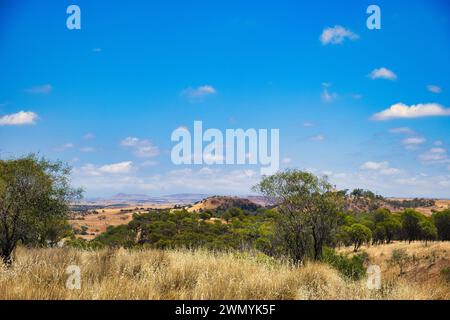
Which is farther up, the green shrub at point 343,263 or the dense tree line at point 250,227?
the dense tree line at point 250,227

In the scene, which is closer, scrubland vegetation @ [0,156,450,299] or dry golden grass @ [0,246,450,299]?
dry golden grass @ [0,246,450,299]

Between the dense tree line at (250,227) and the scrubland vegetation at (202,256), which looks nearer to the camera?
the scrubland vegetation at (202,256)

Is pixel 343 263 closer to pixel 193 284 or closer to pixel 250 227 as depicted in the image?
pixel 193 284

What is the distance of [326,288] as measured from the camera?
28.7ft

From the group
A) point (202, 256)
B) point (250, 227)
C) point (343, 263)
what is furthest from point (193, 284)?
point (250, 227)

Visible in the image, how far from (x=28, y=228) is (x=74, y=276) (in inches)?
723

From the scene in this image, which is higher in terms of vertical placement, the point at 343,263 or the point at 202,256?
the point at 202,256

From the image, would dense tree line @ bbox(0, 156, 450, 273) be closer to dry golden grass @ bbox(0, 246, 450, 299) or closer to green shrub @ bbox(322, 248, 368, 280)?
green shrub @ bbox(322, 248, 368, 280)

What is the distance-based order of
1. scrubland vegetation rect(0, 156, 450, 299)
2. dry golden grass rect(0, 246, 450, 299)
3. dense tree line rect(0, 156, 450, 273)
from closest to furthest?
1. dry golden grass rect(0, 246, 450, 299)
2. scrubland vegetation rect(0, 156, 450, 299)
3. dense tree line rect(0, 156, 450, 273)

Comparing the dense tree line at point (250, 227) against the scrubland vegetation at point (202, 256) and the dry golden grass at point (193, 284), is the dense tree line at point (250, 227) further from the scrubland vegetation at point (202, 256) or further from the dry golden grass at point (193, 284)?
the dry golden grass at point (193, 284)

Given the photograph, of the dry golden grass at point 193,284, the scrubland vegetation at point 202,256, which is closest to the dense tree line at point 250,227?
the scrubland vegetation at point 202,256

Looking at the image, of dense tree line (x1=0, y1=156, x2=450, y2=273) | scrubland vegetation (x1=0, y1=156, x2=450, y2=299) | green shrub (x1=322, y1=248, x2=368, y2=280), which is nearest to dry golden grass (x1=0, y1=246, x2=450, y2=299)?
scrubland vegetation (x1=0, y1=156, x2=450, y2=299)
